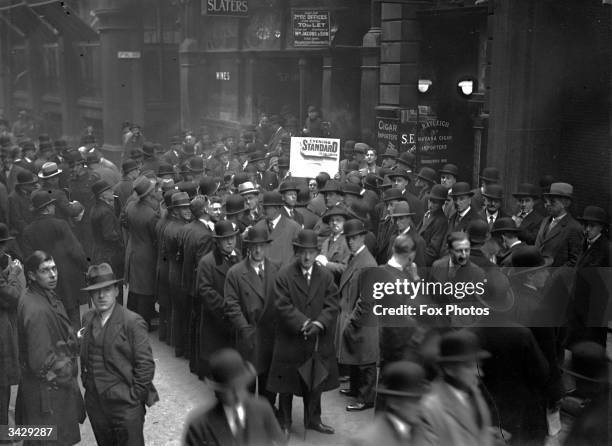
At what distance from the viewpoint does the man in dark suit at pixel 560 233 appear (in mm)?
8898

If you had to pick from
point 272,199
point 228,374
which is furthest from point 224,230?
point 228,374

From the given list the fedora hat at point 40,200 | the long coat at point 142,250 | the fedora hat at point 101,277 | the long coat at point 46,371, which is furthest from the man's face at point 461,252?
the fedora hat at point 40,200

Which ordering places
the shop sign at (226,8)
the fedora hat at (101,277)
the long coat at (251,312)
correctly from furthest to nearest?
the shop sign at (226,8)
the long coat at (251,312)
the fedora hat at (101,277)

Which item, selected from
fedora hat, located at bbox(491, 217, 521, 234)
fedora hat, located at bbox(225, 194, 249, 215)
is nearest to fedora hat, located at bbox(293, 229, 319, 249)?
fedora hat, located at bbox(491, 217, 521, 234)

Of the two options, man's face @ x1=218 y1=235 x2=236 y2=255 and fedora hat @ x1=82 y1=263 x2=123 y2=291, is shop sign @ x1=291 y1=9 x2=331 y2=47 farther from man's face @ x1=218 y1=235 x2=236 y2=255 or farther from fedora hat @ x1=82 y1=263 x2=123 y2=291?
fedora hat @ x1=82 y1=263 x2=123 y2=291

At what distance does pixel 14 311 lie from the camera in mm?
7961

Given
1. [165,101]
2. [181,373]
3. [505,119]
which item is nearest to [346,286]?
[181,373]

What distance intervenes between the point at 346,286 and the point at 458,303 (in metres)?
1.30

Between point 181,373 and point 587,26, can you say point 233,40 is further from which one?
point 181,373

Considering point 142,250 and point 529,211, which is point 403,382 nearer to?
point 529,211

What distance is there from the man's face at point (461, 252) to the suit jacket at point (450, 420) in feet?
8.46

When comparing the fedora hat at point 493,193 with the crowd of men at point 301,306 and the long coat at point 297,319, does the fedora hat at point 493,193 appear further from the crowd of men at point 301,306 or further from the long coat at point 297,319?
the long coat at point 297,319

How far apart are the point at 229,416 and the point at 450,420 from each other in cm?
135

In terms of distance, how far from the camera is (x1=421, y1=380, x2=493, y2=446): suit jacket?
4797mm
